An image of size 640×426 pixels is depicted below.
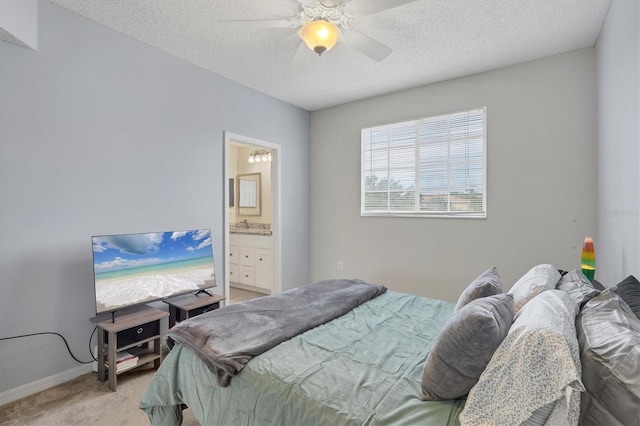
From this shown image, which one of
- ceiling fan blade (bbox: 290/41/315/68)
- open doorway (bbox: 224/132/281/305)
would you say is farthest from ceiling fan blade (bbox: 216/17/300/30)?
open doorway (bbox: 224/132/281/305)

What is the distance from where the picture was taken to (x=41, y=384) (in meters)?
2.26

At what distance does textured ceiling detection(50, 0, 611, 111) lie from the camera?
7.55ft

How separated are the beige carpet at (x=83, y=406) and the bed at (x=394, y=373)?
1.42 feet

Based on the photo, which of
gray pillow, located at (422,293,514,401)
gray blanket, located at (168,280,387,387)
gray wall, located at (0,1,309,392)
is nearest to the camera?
gray pillow, located at (422,293,514,401)

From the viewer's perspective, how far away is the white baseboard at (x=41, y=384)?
212cm

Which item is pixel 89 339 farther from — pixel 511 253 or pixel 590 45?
pixel 590 45

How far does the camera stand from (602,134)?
8.52ft

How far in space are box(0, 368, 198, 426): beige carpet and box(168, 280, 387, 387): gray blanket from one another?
68 cm

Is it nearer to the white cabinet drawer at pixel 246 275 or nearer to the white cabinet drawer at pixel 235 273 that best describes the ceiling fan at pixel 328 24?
the white cabinet drawer at pixel 246 275

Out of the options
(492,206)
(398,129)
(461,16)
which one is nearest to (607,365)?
(461,16)

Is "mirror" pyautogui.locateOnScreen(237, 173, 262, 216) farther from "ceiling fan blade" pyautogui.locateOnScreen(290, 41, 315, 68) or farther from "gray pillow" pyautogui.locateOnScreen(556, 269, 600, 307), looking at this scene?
"gray pillow" pyautogui.locateOnScreen(556, 269, 600, 307)

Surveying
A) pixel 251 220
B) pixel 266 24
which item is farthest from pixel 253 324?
pixel 251 220

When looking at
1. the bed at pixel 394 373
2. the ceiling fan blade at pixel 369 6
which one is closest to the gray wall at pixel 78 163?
the bed at pixel 394 373

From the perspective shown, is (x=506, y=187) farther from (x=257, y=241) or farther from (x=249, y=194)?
(x=249, y=194)
